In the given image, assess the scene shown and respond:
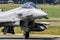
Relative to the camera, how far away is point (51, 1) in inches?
5197

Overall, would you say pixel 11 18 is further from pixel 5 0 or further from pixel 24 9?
pixel 5 0

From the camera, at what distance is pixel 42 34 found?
82.7 ft

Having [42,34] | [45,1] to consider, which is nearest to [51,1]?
[45,1]

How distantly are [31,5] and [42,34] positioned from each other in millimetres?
3986

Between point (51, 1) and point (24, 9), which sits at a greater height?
point (24, 9)

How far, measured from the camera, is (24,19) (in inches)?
837

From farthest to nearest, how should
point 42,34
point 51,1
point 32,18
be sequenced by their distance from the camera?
point 51,1, point 42,34, point 32,18

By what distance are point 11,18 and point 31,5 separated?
1651 mm

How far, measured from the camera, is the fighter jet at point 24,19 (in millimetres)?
20848

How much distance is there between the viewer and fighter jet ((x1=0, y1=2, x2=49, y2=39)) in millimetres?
20848

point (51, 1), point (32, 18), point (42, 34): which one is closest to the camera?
point (32, 18)

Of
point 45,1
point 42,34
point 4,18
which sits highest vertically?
point 4,18

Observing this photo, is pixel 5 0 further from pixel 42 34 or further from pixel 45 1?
pixel 42 34

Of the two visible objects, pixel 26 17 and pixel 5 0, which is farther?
pixel 5 0
